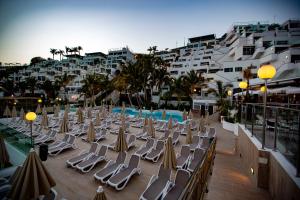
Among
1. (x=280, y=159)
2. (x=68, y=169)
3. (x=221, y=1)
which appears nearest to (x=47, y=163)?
(x=68, y=169)

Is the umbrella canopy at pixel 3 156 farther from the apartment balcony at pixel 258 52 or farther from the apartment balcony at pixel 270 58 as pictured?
the apartment balcony at pixel 258 52

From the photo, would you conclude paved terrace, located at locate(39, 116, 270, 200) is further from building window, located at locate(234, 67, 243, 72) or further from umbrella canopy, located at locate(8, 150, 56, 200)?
building window, located at locate(234, 67, 243, 72)

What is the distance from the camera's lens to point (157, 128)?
15164mm

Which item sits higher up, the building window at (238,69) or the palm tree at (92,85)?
the building window at (238,69)

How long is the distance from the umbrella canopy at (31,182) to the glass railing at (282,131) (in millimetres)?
5938

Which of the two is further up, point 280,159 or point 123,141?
point 280,159

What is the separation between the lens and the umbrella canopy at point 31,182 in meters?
4.08

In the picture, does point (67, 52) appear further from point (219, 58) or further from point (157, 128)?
point (157, 128)

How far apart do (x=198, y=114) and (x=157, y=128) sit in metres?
11.2

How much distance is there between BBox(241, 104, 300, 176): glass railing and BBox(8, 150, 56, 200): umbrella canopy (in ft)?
19.5

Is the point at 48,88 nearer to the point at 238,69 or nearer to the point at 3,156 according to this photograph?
the point at 3,156

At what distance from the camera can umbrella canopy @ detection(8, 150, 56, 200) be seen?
161 inches

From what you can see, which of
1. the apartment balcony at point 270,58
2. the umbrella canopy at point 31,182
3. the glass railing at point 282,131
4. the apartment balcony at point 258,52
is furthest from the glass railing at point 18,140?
the apartment balcony at point 258,52

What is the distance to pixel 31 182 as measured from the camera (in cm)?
421
